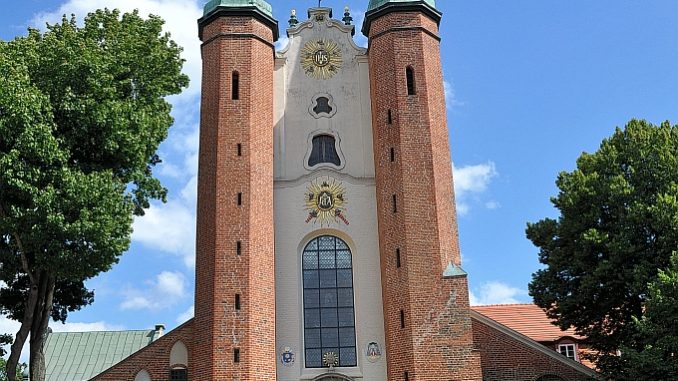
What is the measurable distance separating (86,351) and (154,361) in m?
23.6

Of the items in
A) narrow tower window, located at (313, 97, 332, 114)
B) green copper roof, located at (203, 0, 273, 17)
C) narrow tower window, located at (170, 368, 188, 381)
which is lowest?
narrow tower window, located at (170, 368, 188, 381)

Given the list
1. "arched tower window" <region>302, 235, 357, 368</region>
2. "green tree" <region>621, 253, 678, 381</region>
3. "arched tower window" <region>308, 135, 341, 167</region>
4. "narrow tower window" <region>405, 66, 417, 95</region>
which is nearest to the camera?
"green tree" <region>621, 253, 678, 381</region>

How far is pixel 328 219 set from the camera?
26422mm

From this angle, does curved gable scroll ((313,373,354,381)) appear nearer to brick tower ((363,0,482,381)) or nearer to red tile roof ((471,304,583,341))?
brick tower ((363,0,482,381))

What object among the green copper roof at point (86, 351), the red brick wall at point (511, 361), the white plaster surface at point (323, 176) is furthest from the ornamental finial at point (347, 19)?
the green copper roof at point (86, 351)

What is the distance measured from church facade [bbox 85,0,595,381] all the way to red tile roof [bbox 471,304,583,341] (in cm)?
869

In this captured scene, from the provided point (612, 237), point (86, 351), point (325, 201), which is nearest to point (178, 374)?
point (325, 201)

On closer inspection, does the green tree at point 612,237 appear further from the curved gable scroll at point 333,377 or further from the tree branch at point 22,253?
the tree branch at point 22,253

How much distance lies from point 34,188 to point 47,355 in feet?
95.9

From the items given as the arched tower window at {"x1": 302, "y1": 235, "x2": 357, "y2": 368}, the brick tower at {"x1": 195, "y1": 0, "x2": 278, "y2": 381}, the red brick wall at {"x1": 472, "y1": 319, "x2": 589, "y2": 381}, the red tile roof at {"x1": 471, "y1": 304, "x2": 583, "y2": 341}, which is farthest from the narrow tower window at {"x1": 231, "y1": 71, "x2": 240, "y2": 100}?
the red tile roof at {"x1": 471, "y1": 304, "x2": 583, "y2": 341}

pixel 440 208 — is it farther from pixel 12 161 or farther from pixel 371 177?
pixel 12 161

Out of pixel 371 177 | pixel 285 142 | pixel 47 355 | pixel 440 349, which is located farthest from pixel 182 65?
pixel 47 355

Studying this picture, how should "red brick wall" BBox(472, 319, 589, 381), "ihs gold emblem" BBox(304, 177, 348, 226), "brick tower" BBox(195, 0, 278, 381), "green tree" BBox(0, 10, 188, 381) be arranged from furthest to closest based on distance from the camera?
"ihs gold emblem" BBox(304, 177, 348, 226) < "red brick wall" BBox(472, 319, 589, 381) < "brick tower" BBox(195, 0, 278, 381) < "green tree" BBox(0, 10, 188, 381)

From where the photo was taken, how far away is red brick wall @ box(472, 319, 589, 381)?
25.3 m
